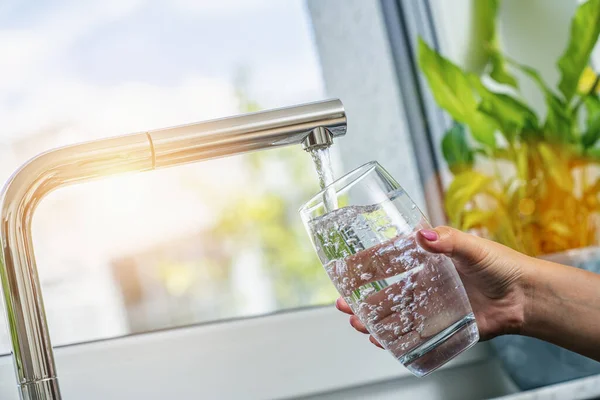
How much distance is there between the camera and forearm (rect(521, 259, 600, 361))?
2.78 feet

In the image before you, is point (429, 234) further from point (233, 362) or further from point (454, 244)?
point (233, 362)

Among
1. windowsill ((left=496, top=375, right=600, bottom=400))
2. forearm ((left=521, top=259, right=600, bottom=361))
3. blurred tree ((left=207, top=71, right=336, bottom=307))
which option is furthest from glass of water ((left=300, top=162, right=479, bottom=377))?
blurred tree ((left=207, top=71, right=336, bottom=307))

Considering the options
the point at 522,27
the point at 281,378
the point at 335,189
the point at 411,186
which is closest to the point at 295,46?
the point at 411,186

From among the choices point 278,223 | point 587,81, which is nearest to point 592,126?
point 587,81

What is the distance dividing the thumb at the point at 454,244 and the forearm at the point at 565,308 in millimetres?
124

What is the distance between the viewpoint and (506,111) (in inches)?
46.8

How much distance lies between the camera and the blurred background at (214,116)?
1146mm

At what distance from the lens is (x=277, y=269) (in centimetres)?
132

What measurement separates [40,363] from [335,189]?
29 cm

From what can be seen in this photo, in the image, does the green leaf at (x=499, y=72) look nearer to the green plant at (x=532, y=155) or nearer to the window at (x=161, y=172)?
the green plant at (x=532, y=155)

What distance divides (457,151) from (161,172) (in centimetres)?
50

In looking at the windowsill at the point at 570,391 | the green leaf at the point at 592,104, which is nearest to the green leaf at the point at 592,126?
the green leaf at the point at 592,104

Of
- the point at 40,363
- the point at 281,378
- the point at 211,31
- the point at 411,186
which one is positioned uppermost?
the point at 211,31

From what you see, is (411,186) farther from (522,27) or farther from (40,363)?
(40,363)
